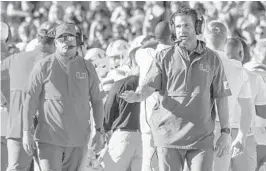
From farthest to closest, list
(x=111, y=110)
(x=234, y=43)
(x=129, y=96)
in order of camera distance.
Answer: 1. (x=111, y=110)
2. (x=234, y=43)
3. (x=129, y=96)

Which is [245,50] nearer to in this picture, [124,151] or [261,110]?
[261,110]

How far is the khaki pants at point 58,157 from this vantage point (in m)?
6.62

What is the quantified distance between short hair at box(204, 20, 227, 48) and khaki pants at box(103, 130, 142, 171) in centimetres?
143

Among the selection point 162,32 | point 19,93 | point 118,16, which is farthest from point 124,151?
point 118,16

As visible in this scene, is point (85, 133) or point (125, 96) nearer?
point (125, 96)

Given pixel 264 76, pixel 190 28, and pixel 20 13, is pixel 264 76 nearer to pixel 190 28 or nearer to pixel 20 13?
pixel 190 28

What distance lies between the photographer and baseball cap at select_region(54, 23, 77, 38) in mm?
6828

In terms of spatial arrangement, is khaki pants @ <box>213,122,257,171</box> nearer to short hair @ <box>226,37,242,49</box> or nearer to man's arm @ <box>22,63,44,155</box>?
short hair @ <box>226,37,242,49</box>

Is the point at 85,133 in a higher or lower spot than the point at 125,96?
lower

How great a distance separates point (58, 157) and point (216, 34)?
2029 mm

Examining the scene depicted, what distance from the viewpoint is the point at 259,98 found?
8078 millimetres

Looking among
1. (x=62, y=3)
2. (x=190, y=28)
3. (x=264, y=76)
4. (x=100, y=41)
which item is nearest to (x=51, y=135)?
(x=190, y=28)

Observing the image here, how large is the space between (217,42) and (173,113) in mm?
1847

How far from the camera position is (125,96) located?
5531mm
